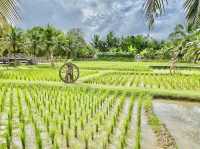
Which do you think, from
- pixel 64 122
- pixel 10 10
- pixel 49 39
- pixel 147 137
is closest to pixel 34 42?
pixel 49 39

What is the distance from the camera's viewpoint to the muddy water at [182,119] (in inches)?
209

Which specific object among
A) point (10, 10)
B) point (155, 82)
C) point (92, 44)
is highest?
point (92, 44)

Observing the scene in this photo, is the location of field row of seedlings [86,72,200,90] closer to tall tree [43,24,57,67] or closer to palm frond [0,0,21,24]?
palm frond [0,0,21,24]

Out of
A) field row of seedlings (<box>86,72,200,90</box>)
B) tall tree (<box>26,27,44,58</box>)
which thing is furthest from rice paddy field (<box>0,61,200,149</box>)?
tall tree (<box>26,27,44,58</box>)

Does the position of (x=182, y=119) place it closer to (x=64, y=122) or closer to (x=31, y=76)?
(x=64, y=122)

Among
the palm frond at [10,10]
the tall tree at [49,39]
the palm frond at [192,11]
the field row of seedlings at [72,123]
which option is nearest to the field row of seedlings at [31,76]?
the field row of seedlings at [72,123]

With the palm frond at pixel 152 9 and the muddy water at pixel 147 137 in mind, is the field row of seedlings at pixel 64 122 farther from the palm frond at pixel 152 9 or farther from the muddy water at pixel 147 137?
the palm frond at pixel 152 9

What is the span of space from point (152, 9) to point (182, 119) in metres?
4.24

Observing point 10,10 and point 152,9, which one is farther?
point 152,9

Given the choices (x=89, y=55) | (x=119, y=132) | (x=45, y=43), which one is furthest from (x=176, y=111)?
(x=89, y=55)

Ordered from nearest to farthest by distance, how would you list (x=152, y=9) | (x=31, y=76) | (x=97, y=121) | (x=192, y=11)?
(x=152, y=9) → (x=192, y=11) → (x=97, y=121) → (x=31, y=76)

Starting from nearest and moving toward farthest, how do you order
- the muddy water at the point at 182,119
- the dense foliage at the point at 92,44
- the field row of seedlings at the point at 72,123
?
the field row of seedlings at the point at 72,123 → the muddy water at the point at 182,119 → the dense foliage at the point at 92,44

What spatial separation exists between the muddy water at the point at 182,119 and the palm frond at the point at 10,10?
10.5ft

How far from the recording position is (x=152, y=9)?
3.51 m
